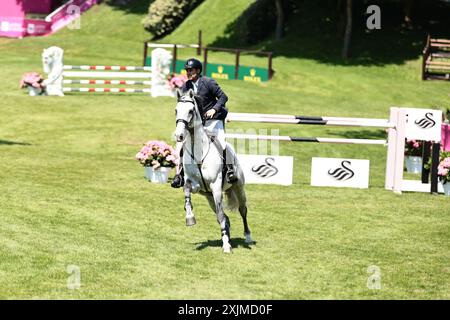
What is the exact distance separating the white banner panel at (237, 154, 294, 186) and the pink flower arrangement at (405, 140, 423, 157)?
232 inches

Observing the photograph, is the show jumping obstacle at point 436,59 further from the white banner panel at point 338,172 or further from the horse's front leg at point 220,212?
the horse's front leg at point 220,212

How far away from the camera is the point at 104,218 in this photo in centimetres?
1792

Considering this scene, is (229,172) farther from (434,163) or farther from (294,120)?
(434,163)

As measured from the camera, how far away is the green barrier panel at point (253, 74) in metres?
45.7

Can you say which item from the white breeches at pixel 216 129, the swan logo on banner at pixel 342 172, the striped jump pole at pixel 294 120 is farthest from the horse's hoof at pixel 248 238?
the swan logo on banner at pixel 342 172

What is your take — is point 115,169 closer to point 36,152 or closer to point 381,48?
point 36,152

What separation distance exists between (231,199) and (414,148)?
1367cm

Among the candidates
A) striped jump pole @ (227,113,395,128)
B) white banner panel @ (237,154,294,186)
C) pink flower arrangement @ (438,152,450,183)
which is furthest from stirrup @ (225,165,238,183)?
pink flower arrangement @ (438,152,450,183)

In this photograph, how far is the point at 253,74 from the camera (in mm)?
45875

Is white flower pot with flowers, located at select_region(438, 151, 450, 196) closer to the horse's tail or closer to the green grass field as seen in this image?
the green grass field

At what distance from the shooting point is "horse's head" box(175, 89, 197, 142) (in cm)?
1379

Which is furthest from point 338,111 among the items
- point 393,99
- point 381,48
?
point 381,48

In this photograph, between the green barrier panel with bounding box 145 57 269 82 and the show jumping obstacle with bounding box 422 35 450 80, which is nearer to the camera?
the show jumping obstacle with bounding box 422 35 450 80
